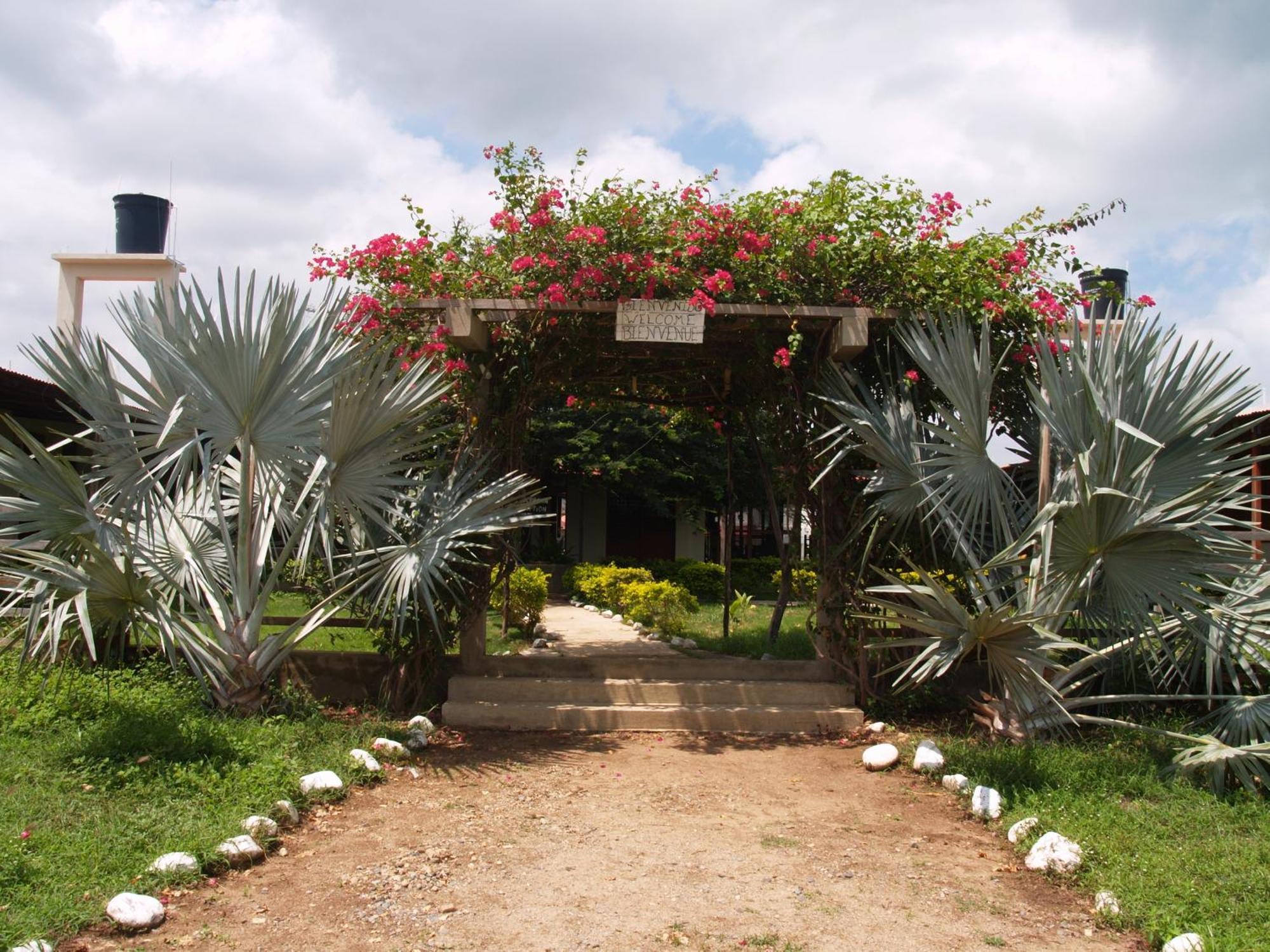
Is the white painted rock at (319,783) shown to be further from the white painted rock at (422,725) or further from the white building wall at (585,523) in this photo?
the white building wall at (585,523)

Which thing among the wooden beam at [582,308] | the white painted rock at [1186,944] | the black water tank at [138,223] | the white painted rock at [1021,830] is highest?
the black water tank at [138,223]

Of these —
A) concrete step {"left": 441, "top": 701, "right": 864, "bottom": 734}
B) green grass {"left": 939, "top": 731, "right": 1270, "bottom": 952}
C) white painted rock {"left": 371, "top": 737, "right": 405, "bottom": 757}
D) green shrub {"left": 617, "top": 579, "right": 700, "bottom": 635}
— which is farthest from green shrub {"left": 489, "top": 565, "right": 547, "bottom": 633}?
green grass {"left": 939, "top": 731, "right": 1270, "bottom": 952}

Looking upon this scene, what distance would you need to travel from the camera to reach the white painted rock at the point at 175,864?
12.8 ft

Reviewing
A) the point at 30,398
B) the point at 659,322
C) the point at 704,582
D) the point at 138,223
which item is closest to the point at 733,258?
the point at 659,322

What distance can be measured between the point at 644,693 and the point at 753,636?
362cm

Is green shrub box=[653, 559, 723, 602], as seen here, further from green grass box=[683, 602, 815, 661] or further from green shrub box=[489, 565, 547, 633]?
green shrub box=[489, 565, 547, 633]

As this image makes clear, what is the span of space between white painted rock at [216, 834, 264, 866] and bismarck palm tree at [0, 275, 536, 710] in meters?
1.61

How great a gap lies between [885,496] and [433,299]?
3524 mm

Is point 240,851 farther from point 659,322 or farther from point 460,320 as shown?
point 659,322

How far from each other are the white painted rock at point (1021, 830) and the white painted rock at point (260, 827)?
11.4 feet

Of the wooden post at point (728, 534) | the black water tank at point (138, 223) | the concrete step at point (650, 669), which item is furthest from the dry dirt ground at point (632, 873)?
the black water tank at point (138, 223)

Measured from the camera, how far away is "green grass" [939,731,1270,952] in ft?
12.1

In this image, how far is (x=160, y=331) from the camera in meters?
6.05

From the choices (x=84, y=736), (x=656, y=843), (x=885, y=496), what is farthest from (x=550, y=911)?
(x=885, y=496)
